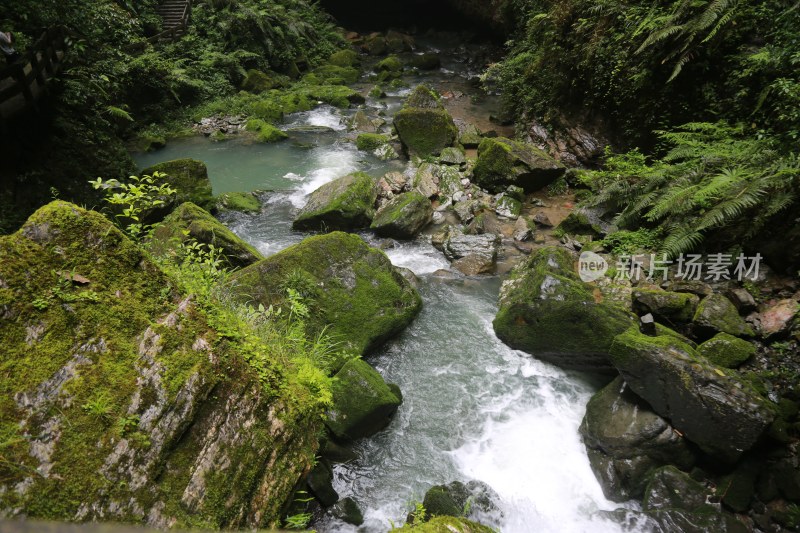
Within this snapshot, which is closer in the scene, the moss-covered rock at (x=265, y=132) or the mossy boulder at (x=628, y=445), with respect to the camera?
the mossy boulder at (x=628, y=445)

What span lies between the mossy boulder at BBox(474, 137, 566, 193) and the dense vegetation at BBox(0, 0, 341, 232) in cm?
880

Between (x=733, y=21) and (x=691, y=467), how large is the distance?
824cm

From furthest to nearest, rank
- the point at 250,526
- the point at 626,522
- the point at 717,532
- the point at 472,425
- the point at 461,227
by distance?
the point at 461,227 → the point at 472,425 → the point at 626,522 → the point at 717,532 → the point at 250,526

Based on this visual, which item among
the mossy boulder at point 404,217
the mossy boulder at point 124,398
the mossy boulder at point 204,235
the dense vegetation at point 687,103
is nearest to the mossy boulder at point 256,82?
the dense vegetation at point 687,103

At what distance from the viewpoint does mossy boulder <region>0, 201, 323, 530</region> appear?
2.46m

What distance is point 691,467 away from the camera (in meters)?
4.97

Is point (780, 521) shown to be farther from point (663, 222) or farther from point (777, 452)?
point (663, 222)

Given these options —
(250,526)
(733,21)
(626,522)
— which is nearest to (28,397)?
(250,526)

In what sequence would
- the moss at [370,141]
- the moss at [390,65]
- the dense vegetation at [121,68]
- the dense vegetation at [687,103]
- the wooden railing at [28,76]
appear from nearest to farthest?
the dense vegetation at [687,103], the wooden railing at [28,76], the dense vegetation at [121,68], the moss at [370,141], the moss at [390,65]

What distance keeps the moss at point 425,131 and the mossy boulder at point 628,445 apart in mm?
9647

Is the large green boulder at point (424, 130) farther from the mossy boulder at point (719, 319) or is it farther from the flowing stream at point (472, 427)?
the mossy boulder at point (719, 319)

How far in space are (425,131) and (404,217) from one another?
16.0 ft

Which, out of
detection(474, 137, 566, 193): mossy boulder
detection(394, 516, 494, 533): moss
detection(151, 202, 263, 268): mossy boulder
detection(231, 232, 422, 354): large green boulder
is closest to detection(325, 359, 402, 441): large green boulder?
detection(231, 232, 422, 354): large green boulder

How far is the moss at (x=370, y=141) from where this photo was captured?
572 inches
